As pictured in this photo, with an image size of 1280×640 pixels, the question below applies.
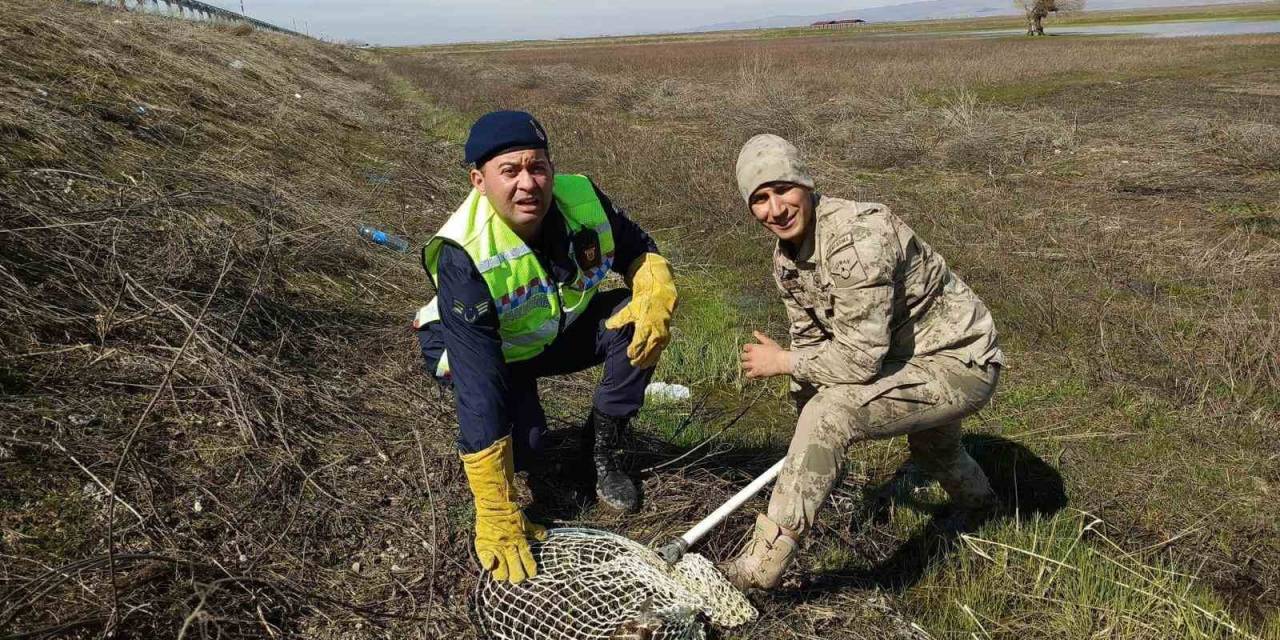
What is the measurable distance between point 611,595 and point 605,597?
6 centimetres

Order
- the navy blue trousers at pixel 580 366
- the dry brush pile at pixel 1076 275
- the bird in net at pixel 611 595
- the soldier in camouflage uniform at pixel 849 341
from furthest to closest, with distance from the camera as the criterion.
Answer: the navy blue trousers at pixel 580 366 < the dry brush pile at pixel 1076 275 < the soldier in camouflage uniform at pixel 849 341 < the bird in net at pixel 611 595

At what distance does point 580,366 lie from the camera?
284 centimetres

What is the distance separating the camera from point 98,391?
2.58 metres

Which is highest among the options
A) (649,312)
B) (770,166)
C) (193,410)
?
(770,166)

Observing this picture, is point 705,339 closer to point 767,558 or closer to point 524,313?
point 524,313

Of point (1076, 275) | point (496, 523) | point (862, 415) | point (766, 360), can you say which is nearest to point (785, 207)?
point (766, 360)

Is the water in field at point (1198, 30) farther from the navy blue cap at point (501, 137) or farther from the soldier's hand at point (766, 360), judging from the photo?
the navy blue cap at point (501, 137)

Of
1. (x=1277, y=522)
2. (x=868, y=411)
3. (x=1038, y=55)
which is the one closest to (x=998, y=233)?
(x=1277, y=522)

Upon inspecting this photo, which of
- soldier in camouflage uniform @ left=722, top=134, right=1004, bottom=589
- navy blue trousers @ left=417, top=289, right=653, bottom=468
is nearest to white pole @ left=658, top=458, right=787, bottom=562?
soldier in camouflage uniform @ left=722, top=134, right=1004, bottom=589

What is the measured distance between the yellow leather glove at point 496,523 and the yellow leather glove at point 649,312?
66 centimetres

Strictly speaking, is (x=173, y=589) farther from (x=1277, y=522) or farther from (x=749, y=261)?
(x=749, y=261)

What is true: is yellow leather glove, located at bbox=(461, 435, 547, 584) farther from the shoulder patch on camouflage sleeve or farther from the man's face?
the shoulder patch on camouflage sleeve

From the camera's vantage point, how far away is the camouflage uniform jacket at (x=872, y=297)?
6.63 ft

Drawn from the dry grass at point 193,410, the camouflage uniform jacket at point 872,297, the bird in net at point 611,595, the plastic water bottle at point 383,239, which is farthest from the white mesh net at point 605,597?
the plastic water bottle at point 383,239
